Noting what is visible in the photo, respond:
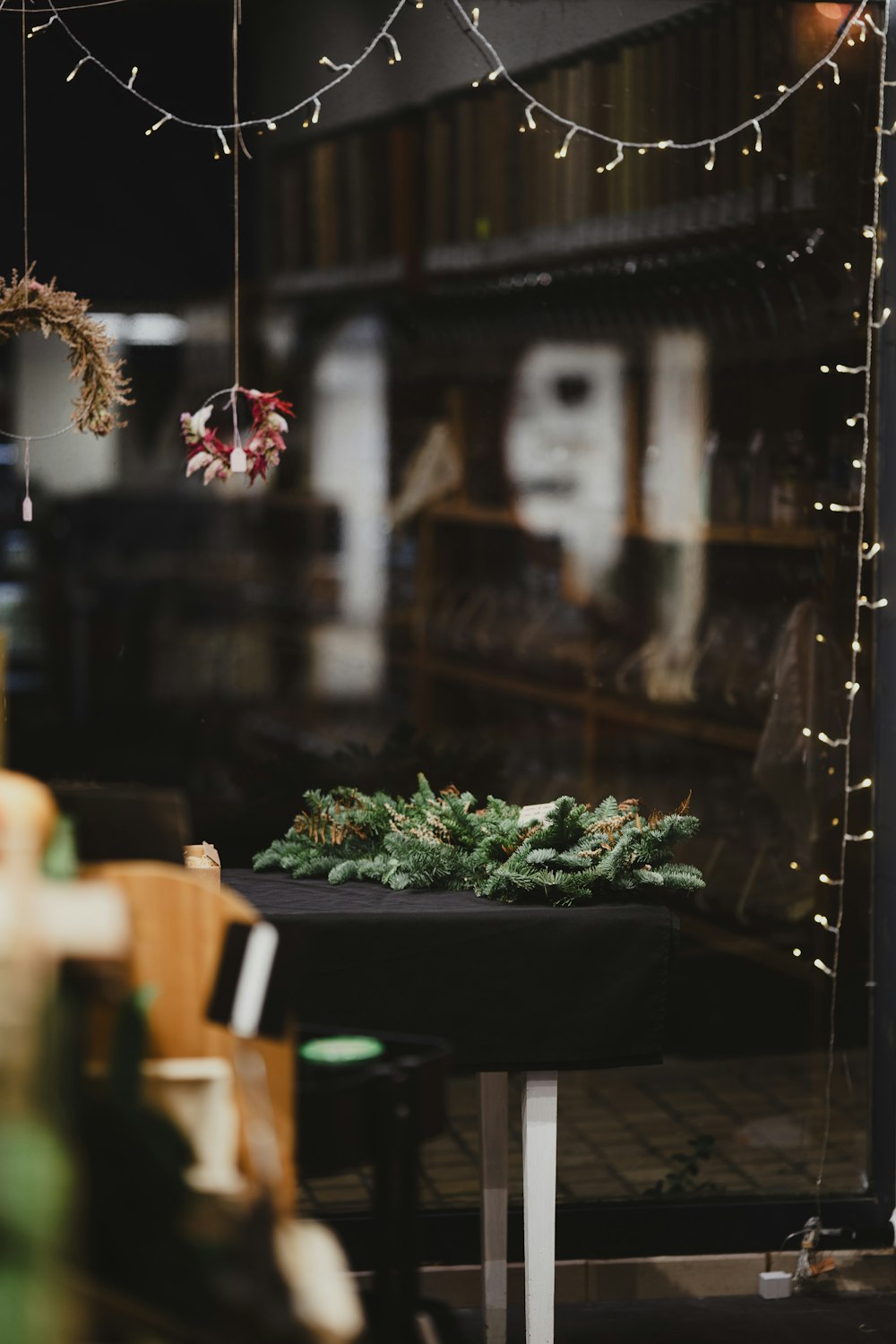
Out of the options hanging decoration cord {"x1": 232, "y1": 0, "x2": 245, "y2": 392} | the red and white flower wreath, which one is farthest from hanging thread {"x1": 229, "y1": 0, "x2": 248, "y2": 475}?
the red and white flower wreath

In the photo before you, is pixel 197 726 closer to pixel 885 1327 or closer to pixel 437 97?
pixel 437 97

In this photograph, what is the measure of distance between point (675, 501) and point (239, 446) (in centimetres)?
120

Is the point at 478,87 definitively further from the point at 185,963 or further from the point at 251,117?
the point at 185,963

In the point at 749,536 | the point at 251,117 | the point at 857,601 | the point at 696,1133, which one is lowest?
the point at 696,1133

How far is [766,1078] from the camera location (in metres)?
4.42

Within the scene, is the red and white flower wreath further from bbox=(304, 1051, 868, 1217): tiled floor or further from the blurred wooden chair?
the blurred wooden chair

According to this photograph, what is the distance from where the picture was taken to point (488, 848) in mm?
3396

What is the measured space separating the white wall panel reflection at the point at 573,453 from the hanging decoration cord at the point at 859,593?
58cm

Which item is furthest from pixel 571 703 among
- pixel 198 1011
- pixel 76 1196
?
pixel 76 1196

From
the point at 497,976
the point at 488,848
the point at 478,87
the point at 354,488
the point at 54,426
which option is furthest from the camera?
the point at 354,488

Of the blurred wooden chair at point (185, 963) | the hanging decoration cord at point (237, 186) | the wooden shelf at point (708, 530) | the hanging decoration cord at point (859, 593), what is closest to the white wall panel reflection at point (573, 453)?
the wooden shelf at point (708, 530)

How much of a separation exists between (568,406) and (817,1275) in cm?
214

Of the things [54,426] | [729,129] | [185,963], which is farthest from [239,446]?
[185,963]

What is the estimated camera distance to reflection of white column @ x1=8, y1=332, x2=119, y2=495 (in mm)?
3996
